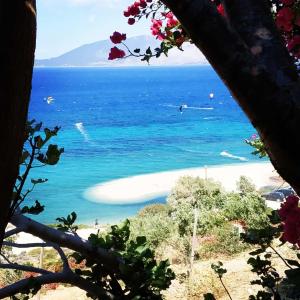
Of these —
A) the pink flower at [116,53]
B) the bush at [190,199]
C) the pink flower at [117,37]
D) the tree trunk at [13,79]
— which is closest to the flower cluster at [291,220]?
the tree trunk at [13,79]

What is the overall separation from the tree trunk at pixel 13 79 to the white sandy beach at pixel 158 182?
33.0 metres

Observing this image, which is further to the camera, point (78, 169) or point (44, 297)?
point (78, 169)

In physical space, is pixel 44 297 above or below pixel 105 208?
below

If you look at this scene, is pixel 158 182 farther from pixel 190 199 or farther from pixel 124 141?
pixel 124 141

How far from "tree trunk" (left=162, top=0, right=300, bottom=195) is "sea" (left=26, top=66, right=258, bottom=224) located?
2914 cm

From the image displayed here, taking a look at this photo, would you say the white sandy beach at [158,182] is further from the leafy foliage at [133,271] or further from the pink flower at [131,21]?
the leafy foliage at [133,271]

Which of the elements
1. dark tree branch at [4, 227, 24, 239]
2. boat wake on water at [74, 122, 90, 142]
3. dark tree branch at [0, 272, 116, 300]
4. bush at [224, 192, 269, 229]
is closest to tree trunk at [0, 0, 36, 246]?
dark tree branch at [4, 227, 24, 239]

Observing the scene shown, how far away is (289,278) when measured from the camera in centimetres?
138

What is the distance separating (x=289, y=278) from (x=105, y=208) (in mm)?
31490

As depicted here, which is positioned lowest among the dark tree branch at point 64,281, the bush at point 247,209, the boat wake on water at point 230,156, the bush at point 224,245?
the dark tree branch at point 64,281

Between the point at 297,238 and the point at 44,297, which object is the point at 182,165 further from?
the point at 297,238

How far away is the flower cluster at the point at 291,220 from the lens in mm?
1425

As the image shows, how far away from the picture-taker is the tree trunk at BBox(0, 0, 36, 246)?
0.68 meters

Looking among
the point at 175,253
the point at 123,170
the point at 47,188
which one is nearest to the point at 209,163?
the point at 123,170
